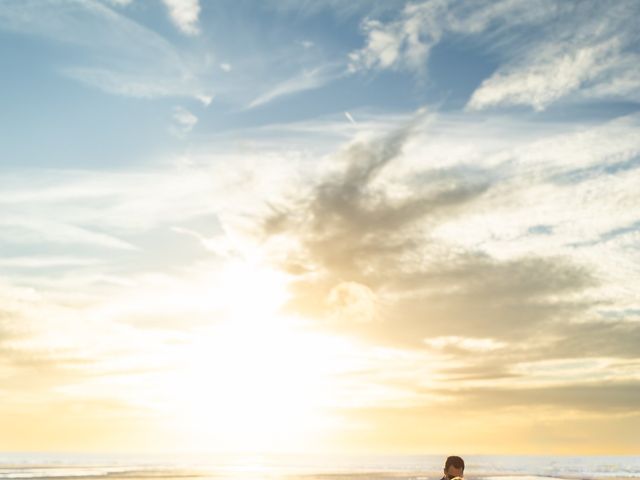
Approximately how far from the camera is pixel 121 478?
250ft

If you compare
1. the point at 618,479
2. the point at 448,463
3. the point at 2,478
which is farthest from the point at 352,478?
the point at 448,463

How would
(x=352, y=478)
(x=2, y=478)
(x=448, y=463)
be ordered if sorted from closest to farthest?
(x=448, y=463)
(x=2, y=478)
(x=352, y=478)

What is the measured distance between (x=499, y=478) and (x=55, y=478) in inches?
2066

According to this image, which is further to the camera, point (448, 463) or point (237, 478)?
point (237, 478)

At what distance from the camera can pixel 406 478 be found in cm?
8688

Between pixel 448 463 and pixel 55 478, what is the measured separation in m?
72.7

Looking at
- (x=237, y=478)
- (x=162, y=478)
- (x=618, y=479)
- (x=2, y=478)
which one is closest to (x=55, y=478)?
(x=2, y=478)

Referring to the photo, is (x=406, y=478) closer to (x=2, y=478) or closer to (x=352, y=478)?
(x=352, y=478)

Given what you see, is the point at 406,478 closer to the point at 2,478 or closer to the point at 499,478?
the point at 499,478

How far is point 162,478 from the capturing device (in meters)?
76.1

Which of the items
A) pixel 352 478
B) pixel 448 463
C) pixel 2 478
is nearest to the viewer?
pixel 448 463

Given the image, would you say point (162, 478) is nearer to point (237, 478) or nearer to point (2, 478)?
point (237, 478)

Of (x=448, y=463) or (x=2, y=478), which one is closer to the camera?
(x=448, y=463)

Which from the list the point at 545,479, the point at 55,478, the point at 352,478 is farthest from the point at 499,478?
the point at 55,478
